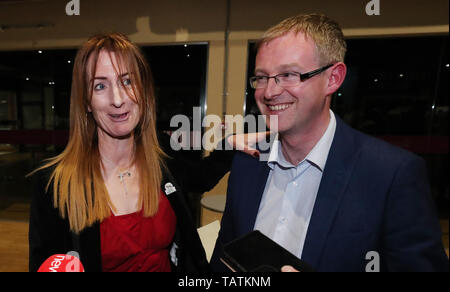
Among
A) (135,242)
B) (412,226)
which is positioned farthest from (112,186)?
(412,226)

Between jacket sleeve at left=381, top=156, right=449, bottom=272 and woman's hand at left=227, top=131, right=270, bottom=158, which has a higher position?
woman's hand at left=227, top=131, right=270, bottom=158

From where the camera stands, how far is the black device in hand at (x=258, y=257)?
807mm

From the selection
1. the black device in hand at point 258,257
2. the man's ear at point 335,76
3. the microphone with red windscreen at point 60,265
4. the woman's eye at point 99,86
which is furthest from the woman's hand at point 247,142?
the microphone with red windscreen at point 60,265

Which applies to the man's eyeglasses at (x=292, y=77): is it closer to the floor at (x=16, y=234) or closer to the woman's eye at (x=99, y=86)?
the woman's eye at (x=99, y=86)

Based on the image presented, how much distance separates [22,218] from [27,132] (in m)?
1.52

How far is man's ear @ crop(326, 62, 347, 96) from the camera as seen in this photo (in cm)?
117

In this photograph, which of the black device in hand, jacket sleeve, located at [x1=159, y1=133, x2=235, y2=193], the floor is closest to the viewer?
the black device in hand

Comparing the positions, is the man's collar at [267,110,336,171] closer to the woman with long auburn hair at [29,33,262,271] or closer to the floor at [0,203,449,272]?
the woman with long auburn hair at [29,33,262,271]

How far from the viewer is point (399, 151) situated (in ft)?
3.40

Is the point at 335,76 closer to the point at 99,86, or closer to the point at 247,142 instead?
the point at 247,142

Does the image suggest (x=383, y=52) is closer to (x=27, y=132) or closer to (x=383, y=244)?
(x=383, y=244)

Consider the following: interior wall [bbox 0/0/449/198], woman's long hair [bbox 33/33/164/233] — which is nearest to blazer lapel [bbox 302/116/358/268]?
woman's long hair [bbox 33/33/164/233]
